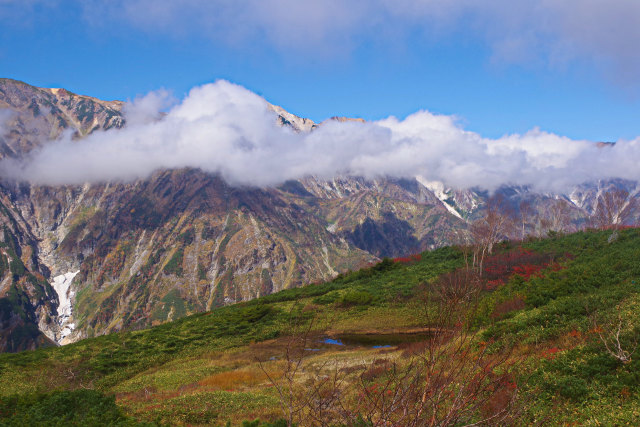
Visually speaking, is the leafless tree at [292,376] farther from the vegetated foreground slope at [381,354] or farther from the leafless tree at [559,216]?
the leafless tree at [559,216]

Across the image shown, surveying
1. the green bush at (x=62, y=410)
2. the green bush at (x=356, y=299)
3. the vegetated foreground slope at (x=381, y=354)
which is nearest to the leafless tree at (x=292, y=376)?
the vegetated foreground slope at (x=381, y=354)

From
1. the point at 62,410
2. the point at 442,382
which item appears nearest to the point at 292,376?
the point at 442,382

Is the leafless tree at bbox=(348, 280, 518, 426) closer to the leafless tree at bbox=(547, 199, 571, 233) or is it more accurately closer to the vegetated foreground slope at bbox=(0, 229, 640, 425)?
the vegetated foreground slope at bbox=(0, 229, 640, 425)

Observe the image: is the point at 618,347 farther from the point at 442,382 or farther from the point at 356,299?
the point at 356,299

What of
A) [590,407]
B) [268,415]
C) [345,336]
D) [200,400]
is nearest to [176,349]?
[345,336]

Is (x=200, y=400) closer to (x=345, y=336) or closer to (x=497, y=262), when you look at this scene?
(x=345, y=336)

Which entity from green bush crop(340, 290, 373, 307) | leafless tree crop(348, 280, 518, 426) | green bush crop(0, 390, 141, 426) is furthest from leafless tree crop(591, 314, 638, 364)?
green bush crop(340, 290, 373, 307)

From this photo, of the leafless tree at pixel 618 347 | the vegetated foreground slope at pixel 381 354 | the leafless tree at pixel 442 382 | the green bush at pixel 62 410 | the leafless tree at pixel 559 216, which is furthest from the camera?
the leafless tree at pixel 559 216

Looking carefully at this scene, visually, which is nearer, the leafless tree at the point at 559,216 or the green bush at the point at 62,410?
the green bush at the point at 62,410

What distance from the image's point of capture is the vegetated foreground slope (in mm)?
11820

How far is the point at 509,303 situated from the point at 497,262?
102ft

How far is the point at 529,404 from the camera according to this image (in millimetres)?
12375

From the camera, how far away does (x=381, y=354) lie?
31844 millimetres

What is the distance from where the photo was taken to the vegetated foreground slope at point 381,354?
38.8 ft
